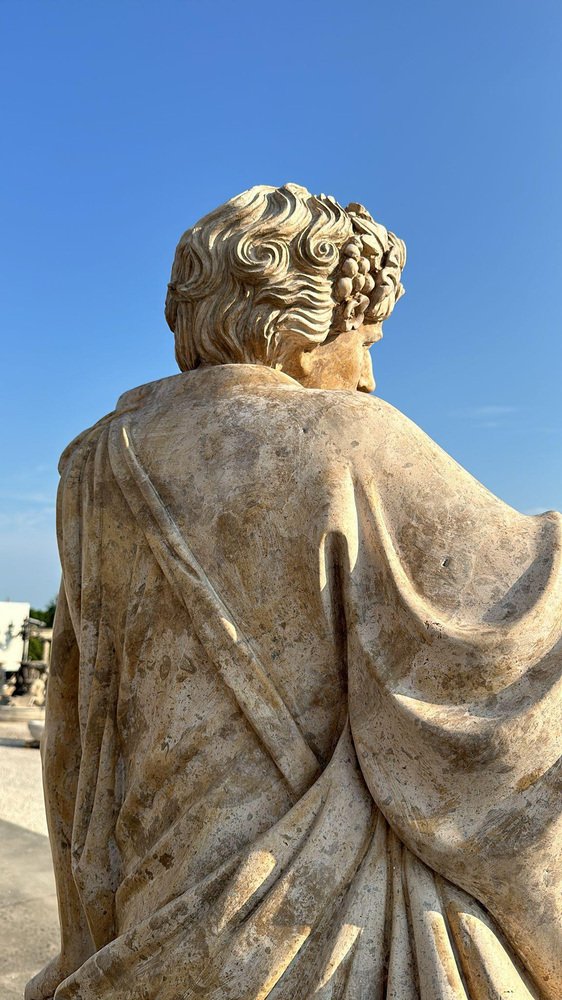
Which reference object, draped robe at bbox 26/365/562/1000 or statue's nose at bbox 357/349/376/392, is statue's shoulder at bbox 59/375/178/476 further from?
statue's nose at bbox 357/349/376/392

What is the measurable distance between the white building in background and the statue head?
81.6ft

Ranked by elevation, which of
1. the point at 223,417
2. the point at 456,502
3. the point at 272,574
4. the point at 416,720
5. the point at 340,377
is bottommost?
the point at 416,720

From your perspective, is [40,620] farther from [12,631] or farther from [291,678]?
[291,678]

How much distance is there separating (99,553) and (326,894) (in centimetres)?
108

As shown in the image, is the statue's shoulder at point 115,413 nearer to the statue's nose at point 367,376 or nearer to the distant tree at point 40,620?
the statue's nose at point 367,376

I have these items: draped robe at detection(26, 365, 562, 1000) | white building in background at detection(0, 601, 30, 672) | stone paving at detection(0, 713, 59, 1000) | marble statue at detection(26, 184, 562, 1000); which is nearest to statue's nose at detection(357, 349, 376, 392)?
marble statue at detection(26, 184, 562, 1000)

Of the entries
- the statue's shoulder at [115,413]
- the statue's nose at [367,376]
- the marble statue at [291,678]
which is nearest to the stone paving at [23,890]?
the marble statue at [291,678]

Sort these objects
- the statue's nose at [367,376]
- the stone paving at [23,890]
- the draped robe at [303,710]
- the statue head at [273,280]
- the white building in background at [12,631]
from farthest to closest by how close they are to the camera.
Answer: the white building in background at [12,631] → the stone paving at [23,890] → the statue's nose at [367,376] → the statue head at [273,280] → the draped robe at [303,710]

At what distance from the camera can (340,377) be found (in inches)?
111

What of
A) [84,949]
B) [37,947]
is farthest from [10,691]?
[84,949]

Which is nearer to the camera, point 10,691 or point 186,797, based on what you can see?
point 186,797

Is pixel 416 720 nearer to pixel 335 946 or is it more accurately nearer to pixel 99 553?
pixel 335 946

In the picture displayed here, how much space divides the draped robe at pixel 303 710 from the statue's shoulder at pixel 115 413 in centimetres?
7

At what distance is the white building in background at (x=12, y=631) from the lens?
1041 inches
